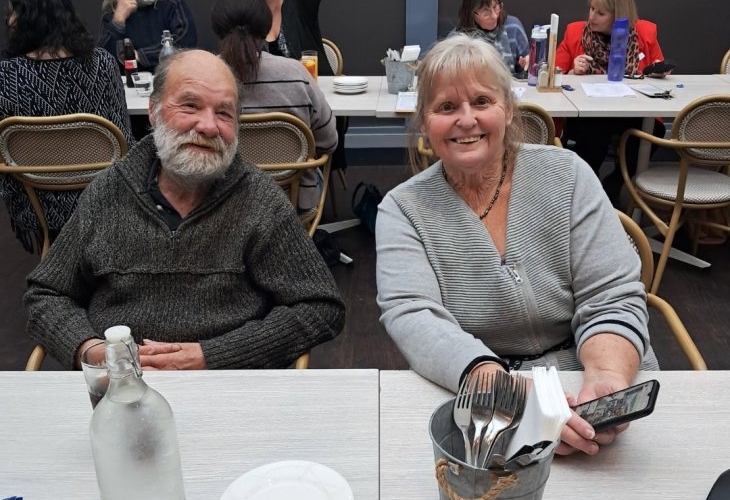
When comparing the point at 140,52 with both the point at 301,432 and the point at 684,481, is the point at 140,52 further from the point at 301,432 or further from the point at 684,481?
the point at 684,481

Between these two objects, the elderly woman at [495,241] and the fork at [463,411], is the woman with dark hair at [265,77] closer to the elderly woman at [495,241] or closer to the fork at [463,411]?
the elderly woman at [495,241]

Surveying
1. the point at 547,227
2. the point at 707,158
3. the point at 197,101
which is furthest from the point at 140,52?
the point at 547,227

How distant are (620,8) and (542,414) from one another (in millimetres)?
3464

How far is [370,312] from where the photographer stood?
9.93 ft

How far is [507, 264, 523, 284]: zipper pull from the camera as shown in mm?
1413

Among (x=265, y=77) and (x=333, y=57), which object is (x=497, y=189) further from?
(x=333, y=57)

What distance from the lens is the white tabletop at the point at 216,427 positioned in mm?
991

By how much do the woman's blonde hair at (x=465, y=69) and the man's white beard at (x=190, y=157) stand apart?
48 centimetres

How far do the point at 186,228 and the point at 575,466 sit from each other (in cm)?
98

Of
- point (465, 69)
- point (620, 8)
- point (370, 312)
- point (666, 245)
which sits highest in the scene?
point (465, 69)

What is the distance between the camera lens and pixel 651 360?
1406 mm

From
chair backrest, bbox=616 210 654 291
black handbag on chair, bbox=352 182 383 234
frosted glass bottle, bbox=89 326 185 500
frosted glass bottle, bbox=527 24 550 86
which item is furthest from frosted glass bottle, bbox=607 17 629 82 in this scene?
frosted glass bottle, bbox=89 326 185 500

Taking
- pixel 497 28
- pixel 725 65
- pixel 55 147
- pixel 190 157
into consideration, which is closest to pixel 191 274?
pixel 190 157

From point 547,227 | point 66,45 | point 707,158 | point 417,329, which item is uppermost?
point 66,45
